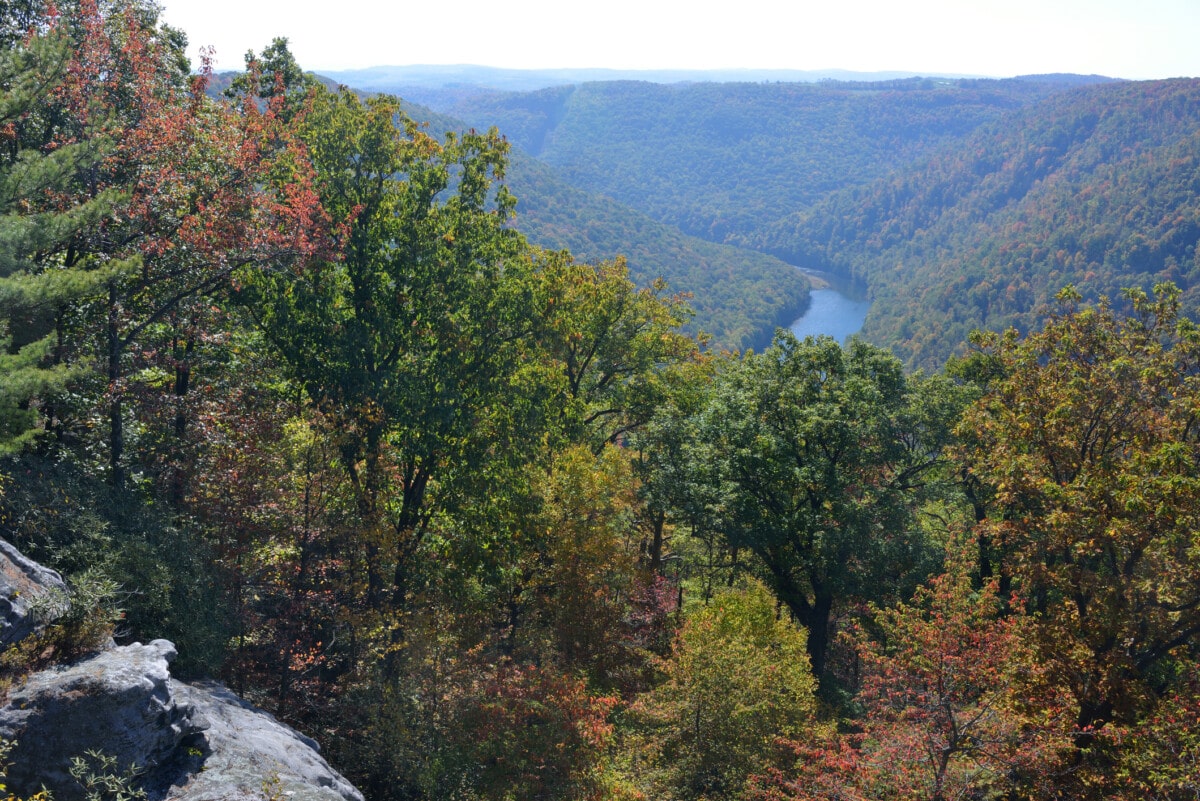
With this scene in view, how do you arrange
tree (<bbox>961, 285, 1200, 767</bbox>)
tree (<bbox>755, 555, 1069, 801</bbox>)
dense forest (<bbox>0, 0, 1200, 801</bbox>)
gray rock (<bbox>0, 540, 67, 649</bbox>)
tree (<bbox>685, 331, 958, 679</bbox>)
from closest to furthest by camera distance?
gray rock (<bbox>0, 540, 67, 649</bbox>) → dense forest (<bbox>0, 0, 1200, 801</bbox>) → tree (<bbox>755, 555, 1069, 801</bbox>) → tree (<bbox>961, 285, 1200, 767</bbox>) → tree (<bbox>685, 331, 958, 679</bbox>)

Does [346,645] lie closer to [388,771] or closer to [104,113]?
[388,771]

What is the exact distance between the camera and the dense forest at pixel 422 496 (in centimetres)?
1314

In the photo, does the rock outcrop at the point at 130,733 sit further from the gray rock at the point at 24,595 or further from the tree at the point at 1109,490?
the tree at the point at 1109,490

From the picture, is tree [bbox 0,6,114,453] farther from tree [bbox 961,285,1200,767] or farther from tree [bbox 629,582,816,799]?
tree [bbox 961,285,1200,767]

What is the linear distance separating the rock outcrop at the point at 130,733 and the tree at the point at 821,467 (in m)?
17.4

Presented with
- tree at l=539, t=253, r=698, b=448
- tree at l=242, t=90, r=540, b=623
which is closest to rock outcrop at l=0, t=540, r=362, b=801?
tree at l=242, t=90, r=540, b=623

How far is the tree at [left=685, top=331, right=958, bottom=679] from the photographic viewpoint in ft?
78.3

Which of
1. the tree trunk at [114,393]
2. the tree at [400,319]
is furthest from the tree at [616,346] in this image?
the tree trunk at [114,393]

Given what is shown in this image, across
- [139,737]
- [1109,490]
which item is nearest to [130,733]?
[139,737]

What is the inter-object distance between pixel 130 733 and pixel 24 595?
239 centimetres

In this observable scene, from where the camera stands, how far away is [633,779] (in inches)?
635

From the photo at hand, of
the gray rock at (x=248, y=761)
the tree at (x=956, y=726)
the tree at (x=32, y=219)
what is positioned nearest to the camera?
the gray rock at (x=248, y=761)

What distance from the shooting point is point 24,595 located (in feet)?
30.9

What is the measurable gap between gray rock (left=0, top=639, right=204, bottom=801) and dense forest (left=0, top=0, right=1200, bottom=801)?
23 cm
